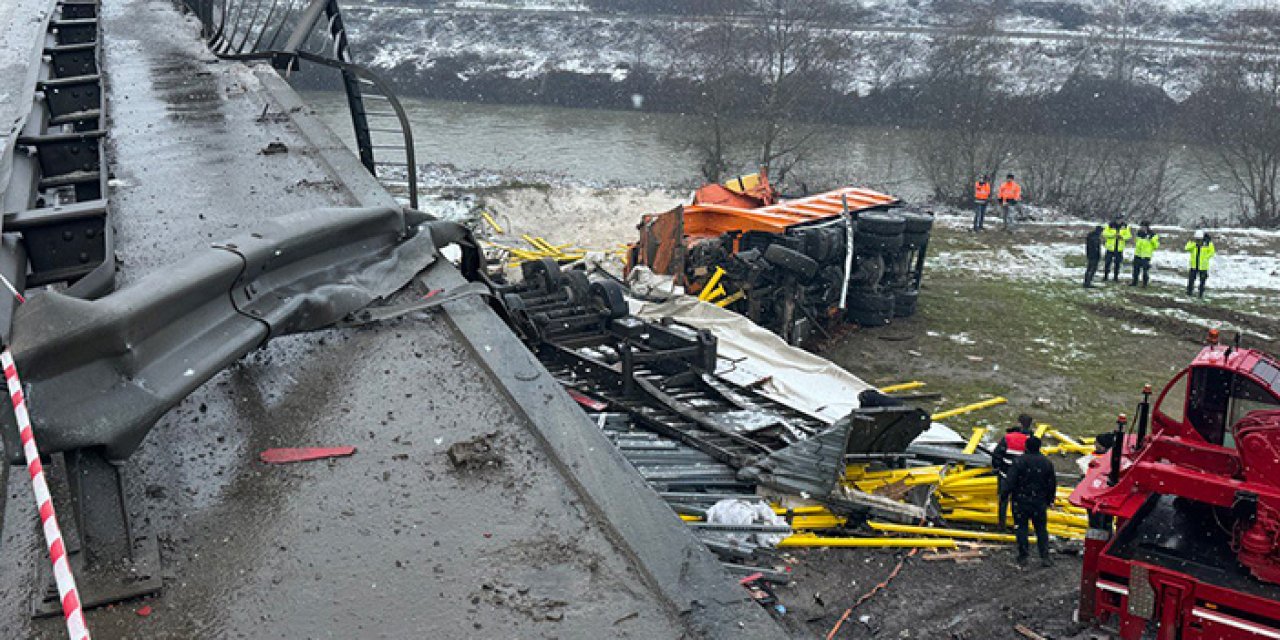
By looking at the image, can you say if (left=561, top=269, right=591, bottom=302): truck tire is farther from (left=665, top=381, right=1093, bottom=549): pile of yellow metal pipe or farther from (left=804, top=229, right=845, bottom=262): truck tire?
(left=804, top=229, right=845, bottom=262): truck tire

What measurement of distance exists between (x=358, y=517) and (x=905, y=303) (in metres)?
14.2

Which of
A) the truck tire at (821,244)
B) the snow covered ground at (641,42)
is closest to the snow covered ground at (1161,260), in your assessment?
the truck tire at (821,244)

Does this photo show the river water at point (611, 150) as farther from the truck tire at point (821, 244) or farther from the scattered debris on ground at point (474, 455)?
the scattered debris on ground at point (474, 455)

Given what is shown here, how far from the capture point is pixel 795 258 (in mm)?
14844

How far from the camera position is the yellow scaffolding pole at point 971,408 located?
1253cm

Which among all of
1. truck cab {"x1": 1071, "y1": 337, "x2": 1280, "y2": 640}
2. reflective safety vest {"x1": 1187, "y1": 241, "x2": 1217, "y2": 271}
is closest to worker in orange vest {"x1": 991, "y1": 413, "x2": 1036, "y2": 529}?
truck cab {"x1": 1071, "y1": 337, "x2": 1280, "y2": 640}

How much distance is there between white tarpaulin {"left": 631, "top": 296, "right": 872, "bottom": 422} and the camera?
1214 centimetres

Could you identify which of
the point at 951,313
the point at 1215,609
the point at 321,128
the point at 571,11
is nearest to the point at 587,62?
the point at 571,11

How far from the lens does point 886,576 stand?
→ 28.2 ft

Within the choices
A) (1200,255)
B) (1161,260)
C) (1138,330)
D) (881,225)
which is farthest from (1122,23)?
(881,225)

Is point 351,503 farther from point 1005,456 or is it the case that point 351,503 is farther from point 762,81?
point 762,81

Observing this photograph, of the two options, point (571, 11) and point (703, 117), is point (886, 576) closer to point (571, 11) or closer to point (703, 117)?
point (703, 117)

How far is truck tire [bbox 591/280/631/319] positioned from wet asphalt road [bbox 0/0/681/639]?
6.07 meters

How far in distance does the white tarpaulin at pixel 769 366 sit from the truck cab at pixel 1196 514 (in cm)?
384
